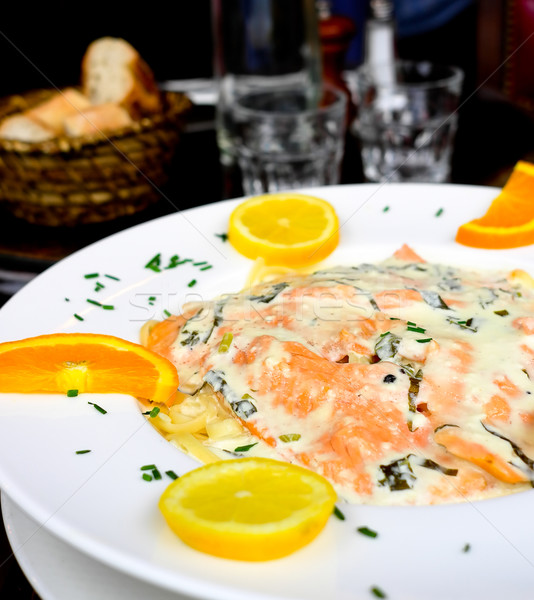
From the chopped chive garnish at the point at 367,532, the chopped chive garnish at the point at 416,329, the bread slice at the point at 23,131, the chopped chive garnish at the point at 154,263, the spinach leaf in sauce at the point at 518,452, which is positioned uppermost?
the bread slice at the point at 23,131

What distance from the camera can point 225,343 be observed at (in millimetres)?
2129

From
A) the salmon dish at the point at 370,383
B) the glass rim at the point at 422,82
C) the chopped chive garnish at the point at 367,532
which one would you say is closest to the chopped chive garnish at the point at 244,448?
the salmon dish at the point at 370,383

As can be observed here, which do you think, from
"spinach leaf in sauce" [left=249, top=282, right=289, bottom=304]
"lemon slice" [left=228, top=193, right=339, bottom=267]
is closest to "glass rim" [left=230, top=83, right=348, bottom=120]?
"lemon slice" [left=228, top=193, right=339, bottom=267]

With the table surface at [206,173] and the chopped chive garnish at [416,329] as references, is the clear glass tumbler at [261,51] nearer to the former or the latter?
the table surface at [206,173]

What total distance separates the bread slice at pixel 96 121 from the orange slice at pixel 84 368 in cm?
163

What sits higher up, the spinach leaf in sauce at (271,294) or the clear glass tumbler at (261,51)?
the clear glass tumbler at (261,51)

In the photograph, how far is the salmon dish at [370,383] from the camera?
1.74m

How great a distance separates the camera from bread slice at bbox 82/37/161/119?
3781mm

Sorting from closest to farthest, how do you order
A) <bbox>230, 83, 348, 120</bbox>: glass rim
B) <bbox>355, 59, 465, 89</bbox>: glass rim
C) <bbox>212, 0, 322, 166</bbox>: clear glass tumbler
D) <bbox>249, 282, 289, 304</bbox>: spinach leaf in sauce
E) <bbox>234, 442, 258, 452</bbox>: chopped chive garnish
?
<bbox>234, 442, 258, 452</bbox>: chopped chive garnish < <bbox>249, 282, 289, 304</bbox>: spinach leaf in sauce < <bbox>230, 83, 348, 120</bbox>: glass rim < <bbox>355, 59, 465, 89</bbox>: glass rim < <bbox>212, 0, 322, 166</bbox>: clear glass tumbler

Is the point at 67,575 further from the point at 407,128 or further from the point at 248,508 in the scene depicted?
the point at 407,128

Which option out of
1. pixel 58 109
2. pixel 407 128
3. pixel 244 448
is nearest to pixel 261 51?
pixel 407 128

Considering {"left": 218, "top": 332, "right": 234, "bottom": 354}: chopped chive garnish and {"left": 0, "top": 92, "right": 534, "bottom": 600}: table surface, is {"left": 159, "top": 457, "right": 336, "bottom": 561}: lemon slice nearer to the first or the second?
{"left": 218, "top": 332, "right": 234, "bottom": 354}: chopped chive garnish

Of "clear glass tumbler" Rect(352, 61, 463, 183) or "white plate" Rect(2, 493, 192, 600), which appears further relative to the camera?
"clear glass tumbler" Rect(352, 61, 463, 183)

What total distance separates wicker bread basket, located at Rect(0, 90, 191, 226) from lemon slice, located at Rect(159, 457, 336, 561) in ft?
6.65
